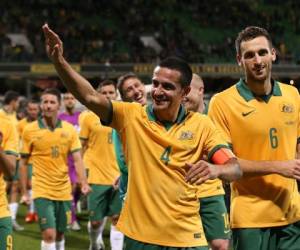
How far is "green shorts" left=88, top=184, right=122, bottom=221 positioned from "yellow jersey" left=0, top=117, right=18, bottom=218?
14.2ft

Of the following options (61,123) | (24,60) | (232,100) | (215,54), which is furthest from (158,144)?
(215,54)

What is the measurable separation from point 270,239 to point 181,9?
A: 1452 inches

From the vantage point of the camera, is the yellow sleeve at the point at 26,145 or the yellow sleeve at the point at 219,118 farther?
the yellow sleeve at the point at 26,145

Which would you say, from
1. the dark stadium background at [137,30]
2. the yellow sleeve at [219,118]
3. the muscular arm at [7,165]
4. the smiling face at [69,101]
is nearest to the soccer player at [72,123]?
the smiling face at [69,101]

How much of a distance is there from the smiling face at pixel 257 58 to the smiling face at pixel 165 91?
0.64 metres

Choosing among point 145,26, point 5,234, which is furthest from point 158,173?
point 145,26

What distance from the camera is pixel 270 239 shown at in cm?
532

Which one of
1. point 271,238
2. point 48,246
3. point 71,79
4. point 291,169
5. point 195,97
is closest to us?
point 71,79

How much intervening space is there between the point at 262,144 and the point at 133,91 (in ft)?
8.13

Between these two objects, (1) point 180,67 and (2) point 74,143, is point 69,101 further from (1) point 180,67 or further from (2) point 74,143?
(1) point 180,67

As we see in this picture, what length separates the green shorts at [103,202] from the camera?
1088 cm

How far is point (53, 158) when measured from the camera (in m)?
10.3

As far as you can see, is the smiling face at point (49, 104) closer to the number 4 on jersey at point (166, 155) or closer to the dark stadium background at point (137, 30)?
the number 4 on jersey at point (166, 155)

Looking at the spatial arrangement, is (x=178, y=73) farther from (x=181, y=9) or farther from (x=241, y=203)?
(x=181, y=9)
